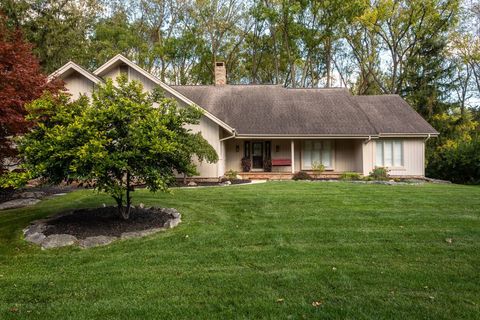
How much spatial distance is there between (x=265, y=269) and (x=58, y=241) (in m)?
3.88

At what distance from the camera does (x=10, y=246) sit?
6.26 metres

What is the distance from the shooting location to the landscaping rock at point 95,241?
6238 mm

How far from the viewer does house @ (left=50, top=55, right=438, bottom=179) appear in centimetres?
1794

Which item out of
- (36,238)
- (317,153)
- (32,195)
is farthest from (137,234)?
(317,153)

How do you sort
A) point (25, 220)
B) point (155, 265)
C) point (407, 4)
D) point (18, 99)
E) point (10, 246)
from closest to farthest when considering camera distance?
point (155, 265)
point (10, 246)
point (25, 220)
point (18, 99)
point (407, 4)

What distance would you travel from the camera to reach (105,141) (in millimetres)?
6363

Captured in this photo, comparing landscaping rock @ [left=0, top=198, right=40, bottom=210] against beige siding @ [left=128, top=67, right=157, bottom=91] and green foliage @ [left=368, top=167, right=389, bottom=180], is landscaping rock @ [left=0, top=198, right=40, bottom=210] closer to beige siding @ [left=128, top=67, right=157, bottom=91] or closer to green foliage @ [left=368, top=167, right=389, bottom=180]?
beige siding @ [left=128, top=67, right=157, bottom=91]

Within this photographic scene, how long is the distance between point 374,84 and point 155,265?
35.1 m

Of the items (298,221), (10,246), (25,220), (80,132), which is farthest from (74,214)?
(298,221)

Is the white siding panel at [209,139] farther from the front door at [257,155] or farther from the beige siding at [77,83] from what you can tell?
the beige siding at [77,83]

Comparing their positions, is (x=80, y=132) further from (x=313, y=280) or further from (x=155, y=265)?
(x=313, y=280)

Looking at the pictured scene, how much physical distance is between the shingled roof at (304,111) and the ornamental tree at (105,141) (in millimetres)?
10732

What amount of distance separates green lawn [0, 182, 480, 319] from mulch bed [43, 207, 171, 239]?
1.96 feet

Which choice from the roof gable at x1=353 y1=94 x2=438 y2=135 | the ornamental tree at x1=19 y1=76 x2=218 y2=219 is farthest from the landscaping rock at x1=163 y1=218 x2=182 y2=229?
the roof gable at x1=353 y1=94 x2=438 y2=135
